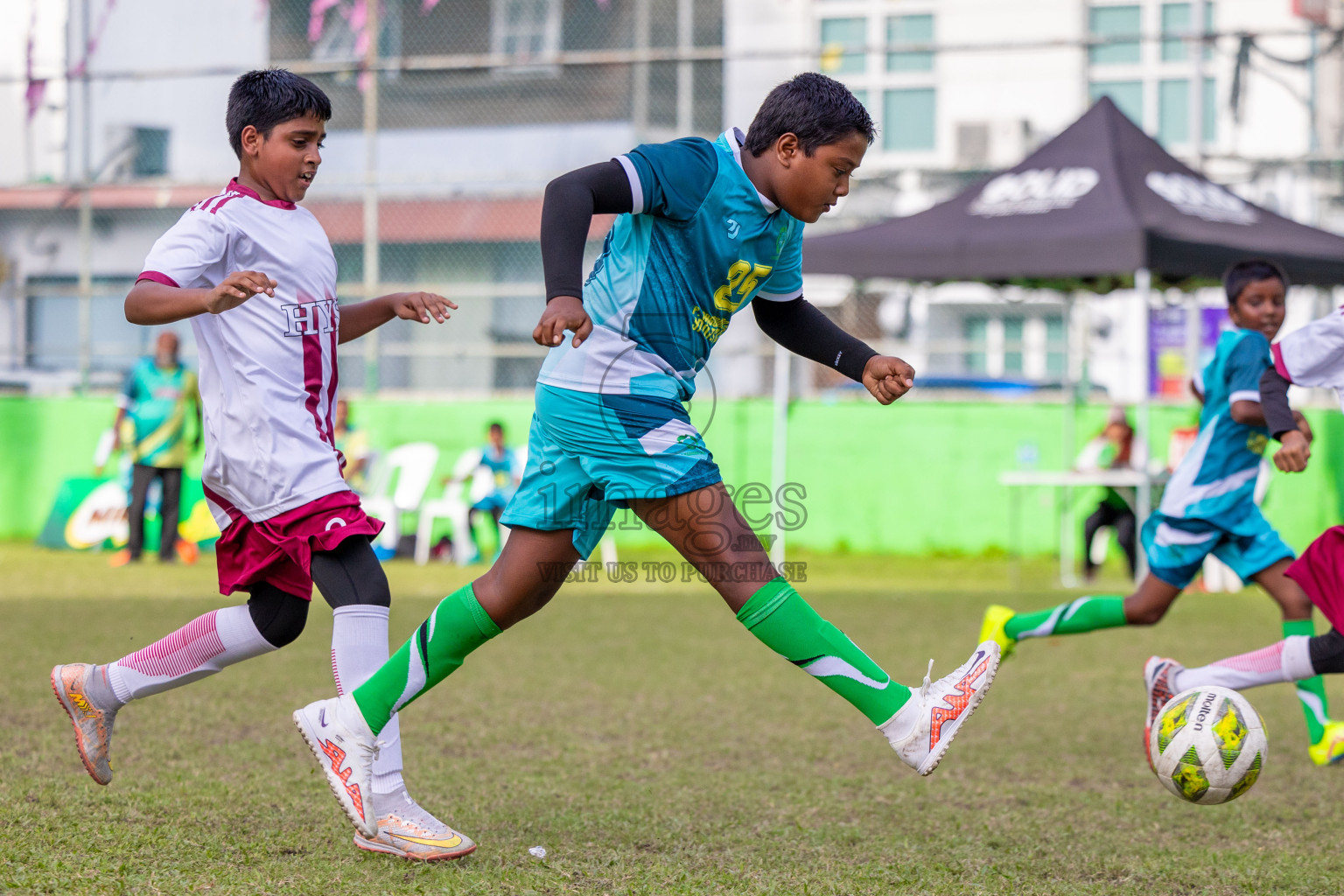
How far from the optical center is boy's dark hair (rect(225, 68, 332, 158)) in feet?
11.6

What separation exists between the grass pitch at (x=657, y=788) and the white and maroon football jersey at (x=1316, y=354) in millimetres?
1246

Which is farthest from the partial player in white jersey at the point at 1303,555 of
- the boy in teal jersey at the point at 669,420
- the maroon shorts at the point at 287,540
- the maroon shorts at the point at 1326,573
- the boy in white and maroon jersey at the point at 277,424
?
the maroon shorts at the point at 287,540

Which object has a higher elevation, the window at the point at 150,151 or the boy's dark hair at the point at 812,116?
the window at the point at 150,151

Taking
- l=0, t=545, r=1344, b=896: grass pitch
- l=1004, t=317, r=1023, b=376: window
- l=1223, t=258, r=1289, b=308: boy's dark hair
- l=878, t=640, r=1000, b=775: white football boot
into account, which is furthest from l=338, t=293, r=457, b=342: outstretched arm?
l=1004, t=317, r=1023, b=376: window

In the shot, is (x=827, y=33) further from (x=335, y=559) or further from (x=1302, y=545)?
(x=335, y=559)

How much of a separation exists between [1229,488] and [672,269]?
2.86 m

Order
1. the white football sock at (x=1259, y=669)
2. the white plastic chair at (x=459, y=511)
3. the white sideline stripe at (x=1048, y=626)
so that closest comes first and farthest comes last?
the white football sock at (x=1259, y=669) < the white sideline stripe at (x=1048, y=626) < the white plastic chair at (x=459, y=511)

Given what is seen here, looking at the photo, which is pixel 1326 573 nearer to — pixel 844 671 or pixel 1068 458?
pixel 844 671

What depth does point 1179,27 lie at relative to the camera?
1355cm

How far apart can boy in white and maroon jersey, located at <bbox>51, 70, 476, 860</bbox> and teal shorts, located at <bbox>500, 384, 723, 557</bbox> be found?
1.47 ft

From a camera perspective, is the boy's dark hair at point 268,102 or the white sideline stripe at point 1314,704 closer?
the boy's dark hair at point 268,102

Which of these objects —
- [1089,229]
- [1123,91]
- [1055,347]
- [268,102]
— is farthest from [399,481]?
[268,102]

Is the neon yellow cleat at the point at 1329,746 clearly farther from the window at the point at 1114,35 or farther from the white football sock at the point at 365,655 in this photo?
the window at the point at 1114,35

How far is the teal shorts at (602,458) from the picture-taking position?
10.6 feet
